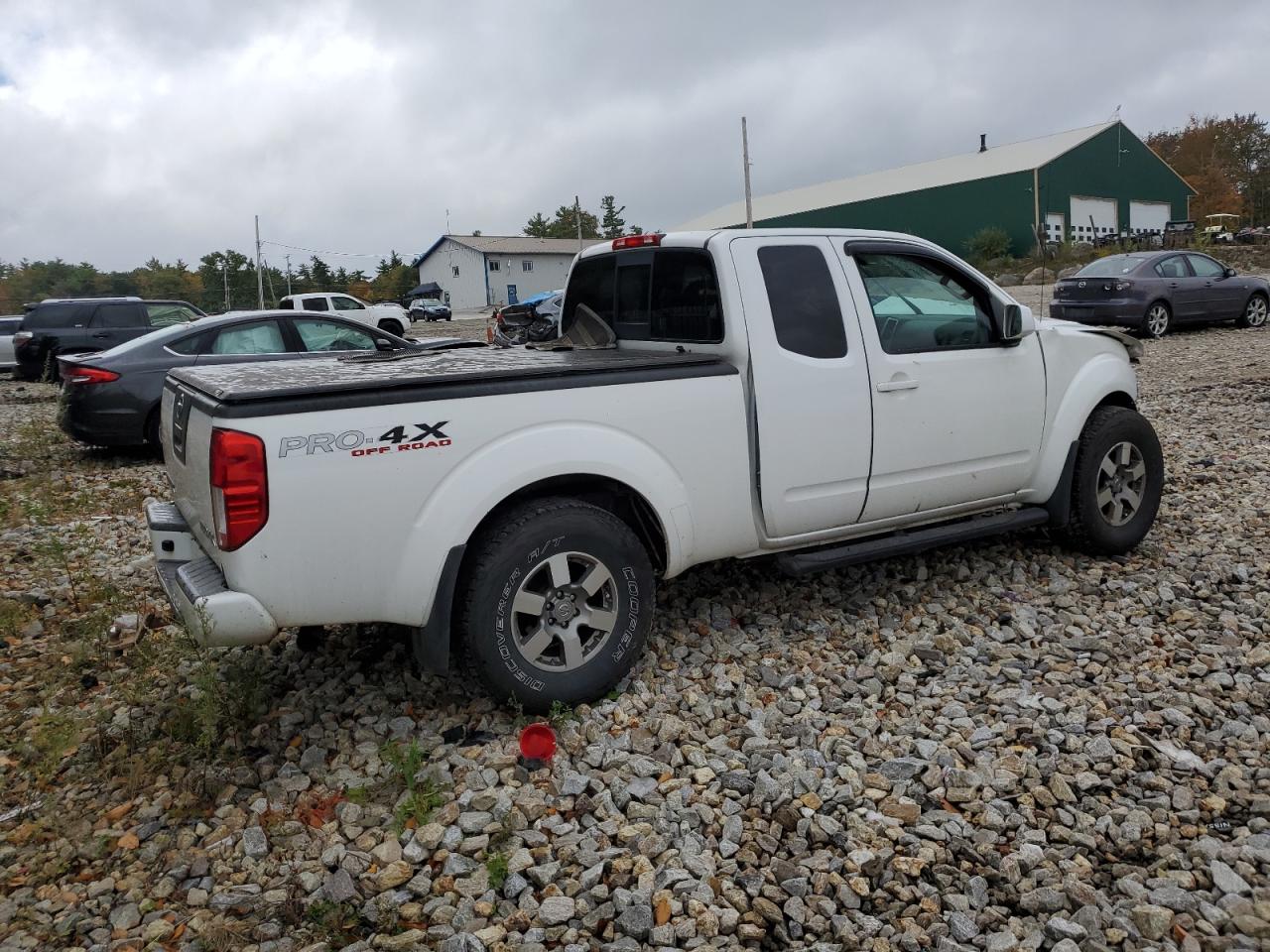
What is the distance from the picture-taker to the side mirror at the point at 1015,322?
16.3 ft

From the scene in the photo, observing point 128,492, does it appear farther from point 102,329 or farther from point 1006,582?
point 102,329

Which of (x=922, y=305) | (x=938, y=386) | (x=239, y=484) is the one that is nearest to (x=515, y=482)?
(x=239, y=484)

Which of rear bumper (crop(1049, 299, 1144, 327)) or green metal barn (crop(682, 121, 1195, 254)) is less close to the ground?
green metal barn (crop(682, 121, 1195, 254))

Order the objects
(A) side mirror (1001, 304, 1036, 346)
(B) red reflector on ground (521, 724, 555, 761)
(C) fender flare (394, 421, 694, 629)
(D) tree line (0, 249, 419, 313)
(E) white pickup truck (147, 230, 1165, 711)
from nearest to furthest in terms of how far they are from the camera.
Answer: (E) white pickup truck (147, 230, 1165, 711), (C) fender flare (394, 421, 694, 629), (B) red reflector on ground (521, 724, 555, 761), (A) side mirror (1001, 304, 1036, 346), (D) tree line (0, 249, 419, 313)

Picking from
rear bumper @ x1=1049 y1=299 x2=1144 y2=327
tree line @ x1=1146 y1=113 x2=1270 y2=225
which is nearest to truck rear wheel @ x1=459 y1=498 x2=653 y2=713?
rear bumper @ x1=1049 y1=299 x2=1144 y2=327

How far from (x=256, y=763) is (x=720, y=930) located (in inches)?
77.7

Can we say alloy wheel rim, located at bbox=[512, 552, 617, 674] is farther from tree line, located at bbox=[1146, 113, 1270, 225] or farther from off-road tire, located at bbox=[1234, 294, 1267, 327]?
tree line, located at bbox=[1146, 113, 1270, 225]

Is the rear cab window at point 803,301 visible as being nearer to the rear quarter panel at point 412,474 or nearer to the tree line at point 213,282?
the rear quarter panel at point 412,474

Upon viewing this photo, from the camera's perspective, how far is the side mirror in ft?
16.3

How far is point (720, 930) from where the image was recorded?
2785 mm

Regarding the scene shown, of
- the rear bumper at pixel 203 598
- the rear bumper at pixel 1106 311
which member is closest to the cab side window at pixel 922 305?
the rear bumper at pixel 203 598

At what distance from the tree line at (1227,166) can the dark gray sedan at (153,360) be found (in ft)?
202

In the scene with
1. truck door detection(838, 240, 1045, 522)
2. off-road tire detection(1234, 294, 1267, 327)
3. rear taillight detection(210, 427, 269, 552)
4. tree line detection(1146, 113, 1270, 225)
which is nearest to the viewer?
rear taillight detection(210, 427, 269, 552)

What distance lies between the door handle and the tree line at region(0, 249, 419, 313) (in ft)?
250
